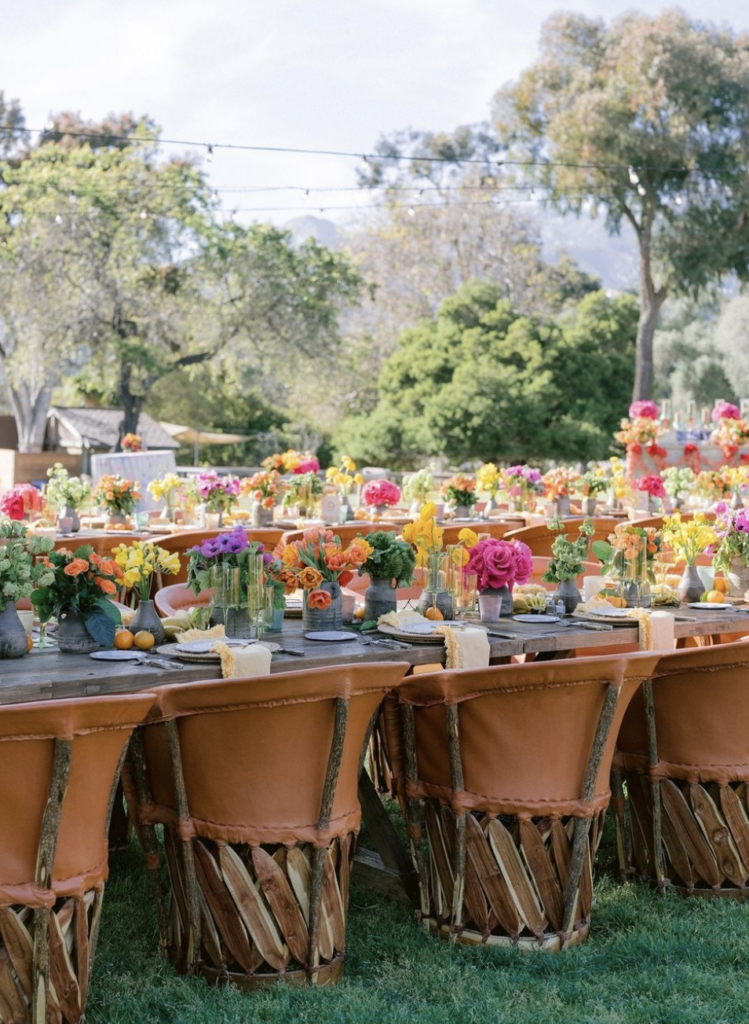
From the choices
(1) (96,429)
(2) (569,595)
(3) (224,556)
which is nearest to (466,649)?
(3) (224,556)

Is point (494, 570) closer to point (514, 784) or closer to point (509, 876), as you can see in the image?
point (514, 784)

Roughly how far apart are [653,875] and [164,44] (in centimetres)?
3346

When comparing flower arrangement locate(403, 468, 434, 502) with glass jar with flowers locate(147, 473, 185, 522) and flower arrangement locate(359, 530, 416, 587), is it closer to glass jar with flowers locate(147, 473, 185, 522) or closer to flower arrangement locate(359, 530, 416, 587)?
glass jar with flowers locate(147, 473, 185, 522)

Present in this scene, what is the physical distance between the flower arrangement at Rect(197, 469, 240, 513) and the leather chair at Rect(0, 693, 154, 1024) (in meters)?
6.05

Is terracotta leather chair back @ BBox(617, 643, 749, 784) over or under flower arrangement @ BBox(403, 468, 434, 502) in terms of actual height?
under

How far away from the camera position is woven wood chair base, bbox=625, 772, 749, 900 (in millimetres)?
3793

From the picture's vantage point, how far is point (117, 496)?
8.51 metres

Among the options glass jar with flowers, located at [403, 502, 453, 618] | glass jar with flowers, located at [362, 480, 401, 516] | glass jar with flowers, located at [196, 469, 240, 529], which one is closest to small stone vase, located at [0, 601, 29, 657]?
glass jar with flowers, located at [403, 502, 453, 618]

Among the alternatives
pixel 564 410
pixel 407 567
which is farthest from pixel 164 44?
pixel 407 567

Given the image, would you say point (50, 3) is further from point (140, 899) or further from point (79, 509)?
point (140, 899)

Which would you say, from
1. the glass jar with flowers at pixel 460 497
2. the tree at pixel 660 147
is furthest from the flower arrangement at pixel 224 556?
the tree at pixel 660 147

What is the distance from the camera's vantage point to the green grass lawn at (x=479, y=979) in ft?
10.0

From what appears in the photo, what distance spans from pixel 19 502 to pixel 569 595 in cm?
400

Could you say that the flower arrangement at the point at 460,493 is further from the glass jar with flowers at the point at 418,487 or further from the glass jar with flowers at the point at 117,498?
the glass jar with flowers at the point at 117,498
